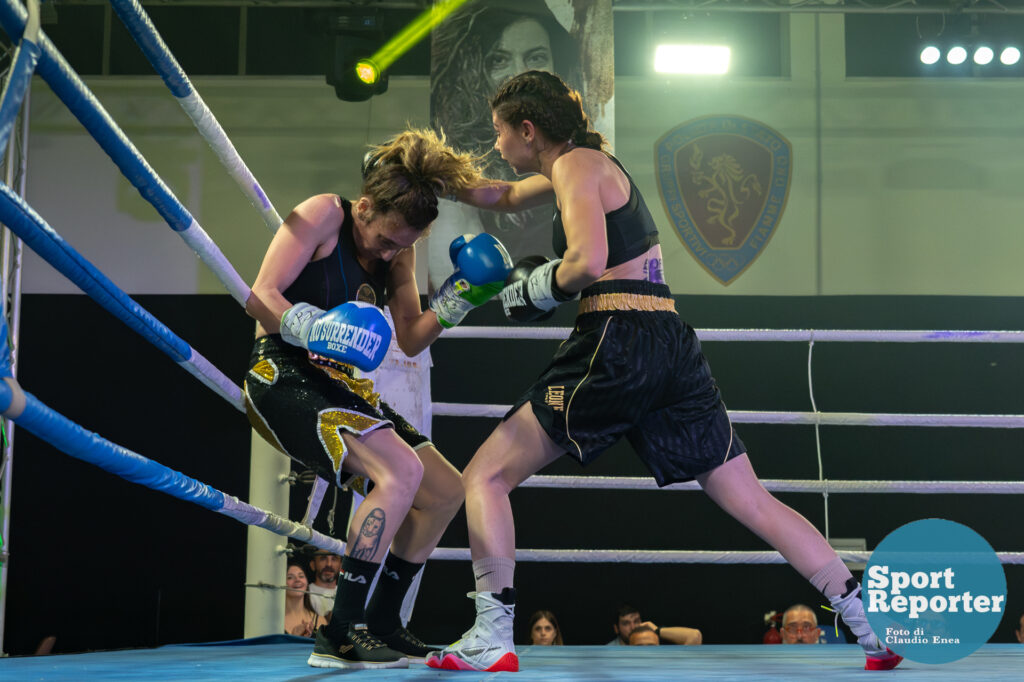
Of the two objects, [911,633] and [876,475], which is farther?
[876,475]

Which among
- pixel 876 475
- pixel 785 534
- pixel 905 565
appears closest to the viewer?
pixel 785 534

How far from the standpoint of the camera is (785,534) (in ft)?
5.40

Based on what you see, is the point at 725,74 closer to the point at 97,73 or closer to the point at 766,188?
the point at 766,188

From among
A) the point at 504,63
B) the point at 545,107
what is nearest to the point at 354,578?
the point at 545,107

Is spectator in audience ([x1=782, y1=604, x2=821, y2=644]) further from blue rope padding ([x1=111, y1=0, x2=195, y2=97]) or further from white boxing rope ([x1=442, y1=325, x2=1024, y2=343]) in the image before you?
blue rope padding ([x1=111, y1=0, x2=195, y2=97])

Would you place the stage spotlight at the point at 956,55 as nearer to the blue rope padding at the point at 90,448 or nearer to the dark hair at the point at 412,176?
the dark hair at the point at 412,176

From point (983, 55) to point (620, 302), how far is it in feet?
16.6

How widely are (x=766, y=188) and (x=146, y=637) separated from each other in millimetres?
4847

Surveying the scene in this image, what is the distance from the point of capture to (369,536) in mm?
1603

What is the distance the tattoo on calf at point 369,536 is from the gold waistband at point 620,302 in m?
0.50

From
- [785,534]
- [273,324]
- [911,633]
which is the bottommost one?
[911,633]

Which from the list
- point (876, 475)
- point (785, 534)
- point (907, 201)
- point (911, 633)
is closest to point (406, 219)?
point (785, 534)

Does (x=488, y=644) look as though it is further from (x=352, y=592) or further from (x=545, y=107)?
(x=545, y=107)

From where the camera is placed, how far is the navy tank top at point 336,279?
1758mm
